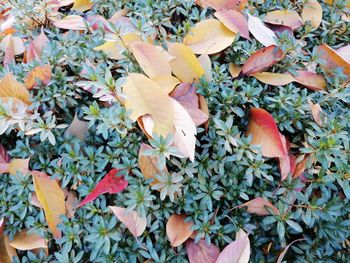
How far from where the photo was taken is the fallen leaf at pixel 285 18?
1.53 m

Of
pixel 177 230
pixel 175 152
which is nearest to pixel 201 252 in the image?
pixel 177 230

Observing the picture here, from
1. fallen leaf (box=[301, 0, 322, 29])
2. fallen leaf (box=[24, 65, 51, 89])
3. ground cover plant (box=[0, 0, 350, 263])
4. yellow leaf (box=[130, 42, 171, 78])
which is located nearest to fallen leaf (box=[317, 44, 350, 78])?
ground cover plant (box=[0, 0, 350, 263])

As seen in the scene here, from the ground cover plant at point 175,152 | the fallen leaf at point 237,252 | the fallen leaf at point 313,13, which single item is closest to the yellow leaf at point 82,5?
the ground cover plant at point 175,152

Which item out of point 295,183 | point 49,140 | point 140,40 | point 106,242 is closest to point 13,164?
point 49,140

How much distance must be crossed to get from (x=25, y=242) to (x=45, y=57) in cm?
57

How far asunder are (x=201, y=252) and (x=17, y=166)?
59 cm

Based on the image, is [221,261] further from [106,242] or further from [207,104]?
[207,104]

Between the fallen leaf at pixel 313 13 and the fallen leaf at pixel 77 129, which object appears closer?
the fallen leaf at pixel 77 129

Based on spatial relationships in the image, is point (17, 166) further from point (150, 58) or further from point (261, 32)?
point (261, 32)

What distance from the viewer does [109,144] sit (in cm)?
118

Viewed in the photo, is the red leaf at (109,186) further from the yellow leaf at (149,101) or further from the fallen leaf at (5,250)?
the fallen leaf at (5,250)

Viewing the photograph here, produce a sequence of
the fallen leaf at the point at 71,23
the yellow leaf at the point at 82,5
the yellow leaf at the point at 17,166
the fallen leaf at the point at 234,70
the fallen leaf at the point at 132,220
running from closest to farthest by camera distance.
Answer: the fallen leaf at the point at 132,220
the yellow leaf at the point at 17,166
the fallen leaf at the point at 234,70
the fallen leaf at the point at 71,23
the yellow leaf at the point at 82,5

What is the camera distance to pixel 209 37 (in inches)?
56.6

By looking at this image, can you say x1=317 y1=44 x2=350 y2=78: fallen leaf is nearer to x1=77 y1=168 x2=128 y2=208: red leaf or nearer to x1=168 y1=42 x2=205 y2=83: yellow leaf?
x1=168 y1=42 x2=205 y2=83: yellow leaf
